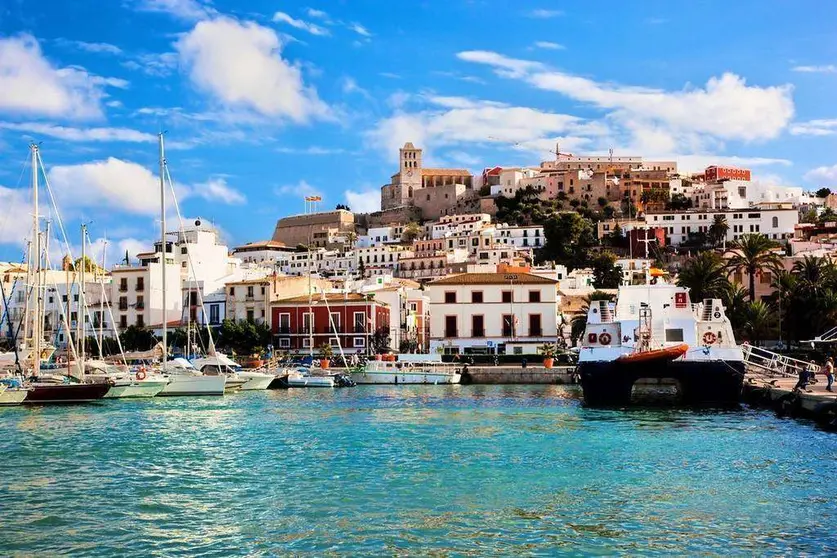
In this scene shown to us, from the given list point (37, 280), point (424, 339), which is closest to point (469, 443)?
point (37, 280)

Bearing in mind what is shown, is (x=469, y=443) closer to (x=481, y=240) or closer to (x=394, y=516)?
(x=394, y=516)

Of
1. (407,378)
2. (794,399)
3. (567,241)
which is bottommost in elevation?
(407,378)

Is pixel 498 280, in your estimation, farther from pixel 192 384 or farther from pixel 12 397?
pixel 12 397

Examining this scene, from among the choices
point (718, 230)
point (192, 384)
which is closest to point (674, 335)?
point (192, 384)

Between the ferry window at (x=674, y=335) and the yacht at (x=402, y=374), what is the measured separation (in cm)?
2174

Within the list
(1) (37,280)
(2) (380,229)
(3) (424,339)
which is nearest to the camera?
(1) (37,280)

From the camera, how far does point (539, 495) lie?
20.2 meters

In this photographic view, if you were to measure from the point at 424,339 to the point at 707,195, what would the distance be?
87787 mm

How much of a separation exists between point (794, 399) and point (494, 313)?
40.3 m

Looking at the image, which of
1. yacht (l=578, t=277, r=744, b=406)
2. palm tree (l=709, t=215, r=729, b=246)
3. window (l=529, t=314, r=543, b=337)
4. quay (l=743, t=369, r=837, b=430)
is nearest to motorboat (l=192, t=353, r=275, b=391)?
yacht (l=578, t=277, r=744, b=406)

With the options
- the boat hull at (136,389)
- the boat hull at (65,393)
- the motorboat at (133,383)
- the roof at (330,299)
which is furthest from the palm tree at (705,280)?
the boat hull at (65,393)

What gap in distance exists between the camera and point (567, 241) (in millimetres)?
141625

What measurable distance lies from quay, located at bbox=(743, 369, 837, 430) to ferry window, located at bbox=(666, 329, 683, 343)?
13.6 ft

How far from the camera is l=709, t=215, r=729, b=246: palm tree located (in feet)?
464
